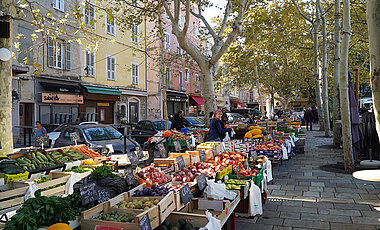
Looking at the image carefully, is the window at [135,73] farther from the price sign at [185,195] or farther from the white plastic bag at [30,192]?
the price sign at [185,195]

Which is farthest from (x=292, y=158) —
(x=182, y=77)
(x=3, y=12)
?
(x=182, y=77)

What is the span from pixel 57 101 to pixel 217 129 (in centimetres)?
1239

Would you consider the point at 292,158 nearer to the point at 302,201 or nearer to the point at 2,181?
the point at 302,201

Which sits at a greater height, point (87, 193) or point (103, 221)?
point (87, 193)

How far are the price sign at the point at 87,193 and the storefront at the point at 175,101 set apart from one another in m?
25.2

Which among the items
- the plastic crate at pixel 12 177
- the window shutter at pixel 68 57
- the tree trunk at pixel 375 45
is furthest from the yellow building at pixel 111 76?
the tree trunk at pixel 375 45

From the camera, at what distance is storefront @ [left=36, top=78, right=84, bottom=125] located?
16422mm

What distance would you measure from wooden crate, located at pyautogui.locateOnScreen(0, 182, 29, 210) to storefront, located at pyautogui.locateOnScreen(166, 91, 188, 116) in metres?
24.1

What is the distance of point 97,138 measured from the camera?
31.9 feet

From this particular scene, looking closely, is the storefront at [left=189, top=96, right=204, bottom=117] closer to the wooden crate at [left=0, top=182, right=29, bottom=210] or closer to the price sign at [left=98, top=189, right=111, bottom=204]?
the wooden crate at [left=0, top=182, right=29, bottom=210]

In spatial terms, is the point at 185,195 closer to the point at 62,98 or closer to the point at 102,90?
the point at 62,98

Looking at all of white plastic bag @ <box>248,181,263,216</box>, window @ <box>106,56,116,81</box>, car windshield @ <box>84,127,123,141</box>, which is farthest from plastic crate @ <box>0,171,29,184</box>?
window @ <box>106,56,116,81</box>

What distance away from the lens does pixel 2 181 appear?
4.57 metres

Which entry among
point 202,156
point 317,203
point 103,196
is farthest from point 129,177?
point 317,203
